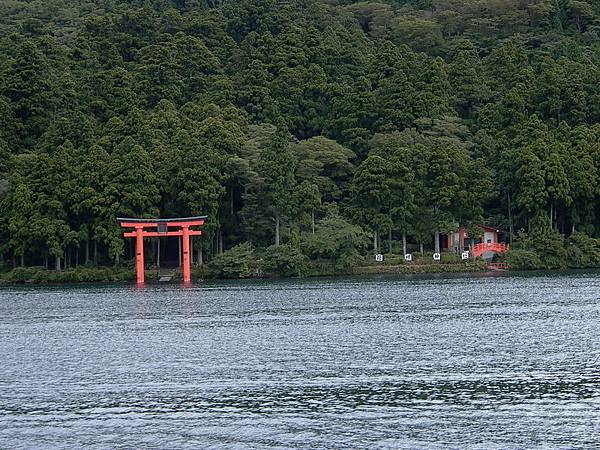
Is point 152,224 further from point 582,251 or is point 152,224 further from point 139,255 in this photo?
point 582,251

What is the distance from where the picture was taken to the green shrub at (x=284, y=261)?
60.1 metres

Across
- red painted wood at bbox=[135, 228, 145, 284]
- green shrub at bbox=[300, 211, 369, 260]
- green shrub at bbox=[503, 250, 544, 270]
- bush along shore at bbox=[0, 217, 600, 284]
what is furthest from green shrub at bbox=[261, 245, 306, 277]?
green shrub at bbox=[503, 250, 544, 270]

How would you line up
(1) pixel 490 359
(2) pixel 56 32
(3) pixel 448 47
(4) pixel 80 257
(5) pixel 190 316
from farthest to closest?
(2) pixel 56 32
(3) pixel 448 47
(4) pixel 80 257
(5) pixel 190 316
(1) pixel 490 359

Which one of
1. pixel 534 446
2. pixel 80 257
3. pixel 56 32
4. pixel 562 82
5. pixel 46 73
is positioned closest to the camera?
pixel 534 446

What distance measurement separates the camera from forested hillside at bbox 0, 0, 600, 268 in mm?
61250

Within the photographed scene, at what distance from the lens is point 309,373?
25.9 meters

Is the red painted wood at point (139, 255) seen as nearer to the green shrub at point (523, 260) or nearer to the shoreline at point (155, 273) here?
the shoreline at point (155, 273)

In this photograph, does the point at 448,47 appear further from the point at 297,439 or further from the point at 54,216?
the point at 297,439

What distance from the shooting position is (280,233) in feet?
206

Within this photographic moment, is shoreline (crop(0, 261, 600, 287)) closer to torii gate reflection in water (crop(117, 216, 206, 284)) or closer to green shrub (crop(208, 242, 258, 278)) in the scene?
green shrub (crop(208, 242, 258, 278))

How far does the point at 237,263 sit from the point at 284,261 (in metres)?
2.80

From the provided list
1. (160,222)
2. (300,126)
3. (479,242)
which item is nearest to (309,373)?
(160,222)

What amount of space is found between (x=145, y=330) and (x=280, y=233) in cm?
2688

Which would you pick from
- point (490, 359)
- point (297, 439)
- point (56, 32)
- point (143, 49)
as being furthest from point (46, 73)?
point (297, 439)
